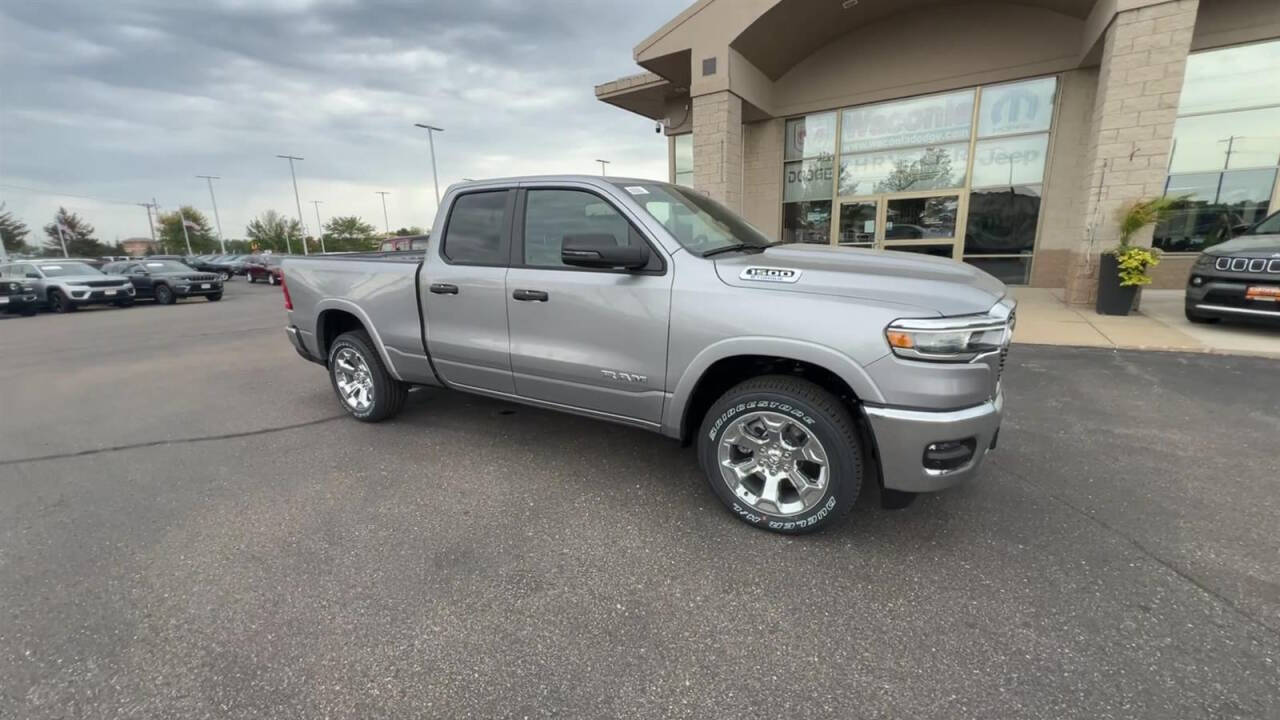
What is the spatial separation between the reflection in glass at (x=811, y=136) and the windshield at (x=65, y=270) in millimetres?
20367

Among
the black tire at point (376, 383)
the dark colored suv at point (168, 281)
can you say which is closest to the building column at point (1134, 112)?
the black tire at point (376, 383)

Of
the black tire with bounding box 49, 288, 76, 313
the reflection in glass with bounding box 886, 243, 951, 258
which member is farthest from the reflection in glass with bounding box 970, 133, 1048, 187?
the black tire with bounding box 49, 288, 76, 313

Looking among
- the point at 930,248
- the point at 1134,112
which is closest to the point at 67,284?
the point at 930,248

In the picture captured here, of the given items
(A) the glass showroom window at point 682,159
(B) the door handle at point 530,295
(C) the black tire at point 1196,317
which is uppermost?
(A) the glass showroom window at point 682,159

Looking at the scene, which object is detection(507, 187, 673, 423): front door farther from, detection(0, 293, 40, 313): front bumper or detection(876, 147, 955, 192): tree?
detection(0, 293, 40, 313): front bumper

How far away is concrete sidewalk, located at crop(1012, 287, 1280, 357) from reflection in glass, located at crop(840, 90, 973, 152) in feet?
15.9

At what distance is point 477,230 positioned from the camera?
3998 millimetres

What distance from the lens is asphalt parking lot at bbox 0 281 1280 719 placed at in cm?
199

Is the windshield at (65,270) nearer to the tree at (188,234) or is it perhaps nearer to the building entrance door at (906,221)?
the building entrance door at (906,221)

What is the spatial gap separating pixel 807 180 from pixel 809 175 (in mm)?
125

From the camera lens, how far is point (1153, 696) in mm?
1901

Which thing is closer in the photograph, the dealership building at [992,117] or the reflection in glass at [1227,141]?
the dealership building at [992,117]

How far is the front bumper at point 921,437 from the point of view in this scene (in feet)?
8.25

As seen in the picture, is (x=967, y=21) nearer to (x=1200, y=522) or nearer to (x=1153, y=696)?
(x=1200, y=522)
